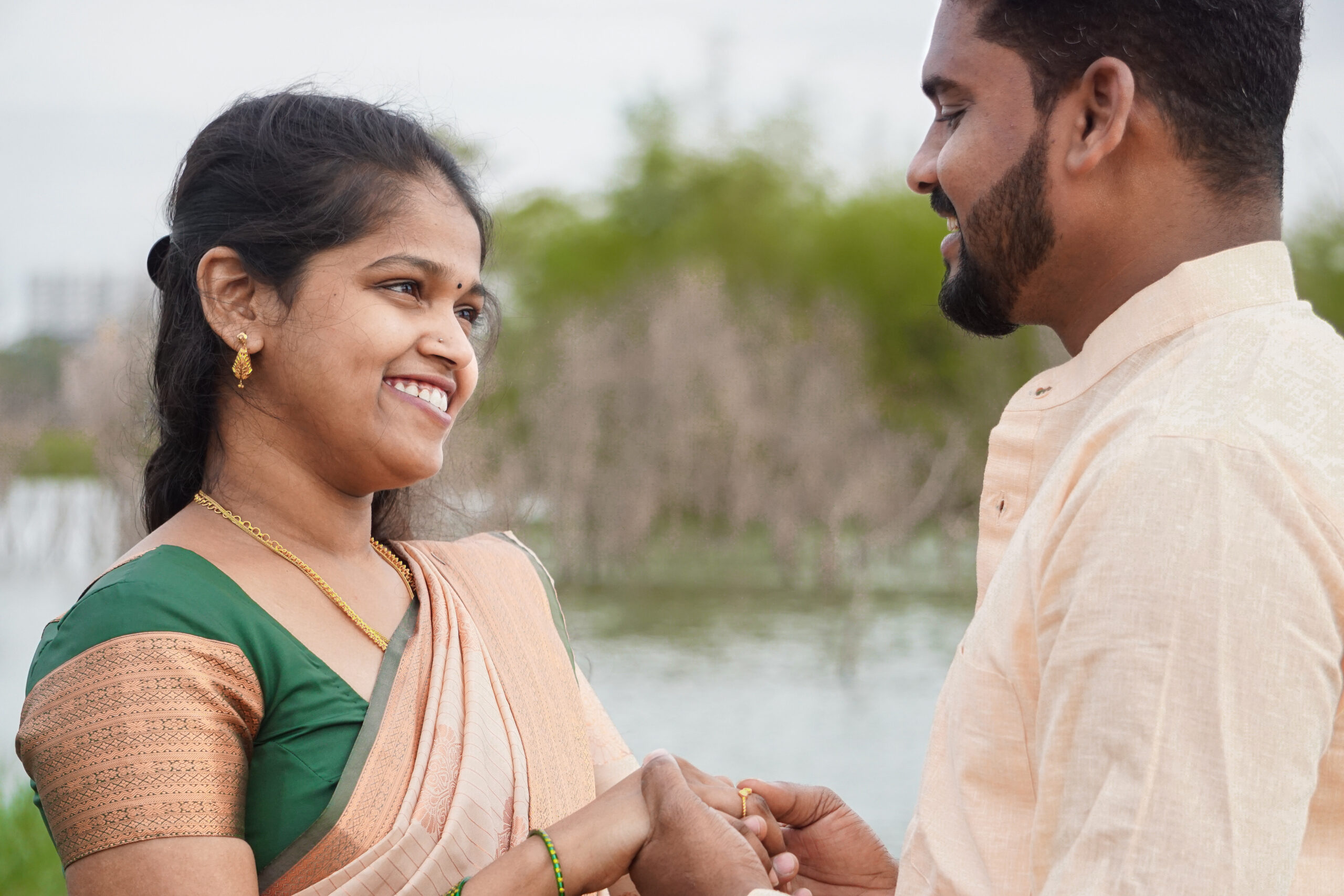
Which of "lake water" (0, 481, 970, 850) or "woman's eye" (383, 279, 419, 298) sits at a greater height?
"woman's eye" (383, 279, 419, 298)

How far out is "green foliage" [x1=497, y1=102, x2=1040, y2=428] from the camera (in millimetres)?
26656

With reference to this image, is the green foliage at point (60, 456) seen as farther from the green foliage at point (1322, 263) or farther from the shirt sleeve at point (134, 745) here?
→ the green foliage at point (1322, 263)

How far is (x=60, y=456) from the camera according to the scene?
17.1 metres

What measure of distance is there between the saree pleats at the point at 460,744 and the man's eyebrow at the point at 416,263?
2.06 feet

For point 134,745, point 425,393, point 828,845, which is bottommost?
point 828,845

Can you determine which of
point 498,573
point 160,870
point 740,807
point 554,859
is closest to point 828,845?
point 740,807

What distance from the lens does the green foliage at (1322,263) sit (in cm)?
2183

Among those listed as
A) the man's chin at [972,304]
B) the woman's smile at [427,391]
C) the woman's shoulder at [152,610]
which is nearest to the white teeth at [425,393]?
the woman's smile at [427,391]

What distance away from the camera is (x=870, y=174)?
1294 inches

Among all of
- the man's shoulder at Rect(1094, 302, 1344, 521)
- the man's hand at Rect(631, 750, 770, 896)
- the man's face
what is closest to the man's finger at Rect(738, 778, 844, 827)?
the man's hand at Rect(631, 750, 770, 896)

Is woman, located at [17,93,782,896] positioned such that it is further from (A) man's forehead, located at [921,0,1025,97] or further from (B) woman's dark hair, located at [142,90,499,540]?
(A) man's forehead, located at [921,0,1025,97]

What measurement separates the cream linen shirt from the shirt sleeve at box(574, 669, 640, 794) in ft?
3.90

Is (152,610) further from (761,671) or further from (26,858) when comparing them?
(761,671)

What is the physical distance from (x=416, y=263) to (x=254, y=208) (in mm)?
Result: 312
